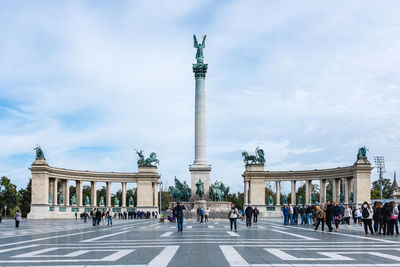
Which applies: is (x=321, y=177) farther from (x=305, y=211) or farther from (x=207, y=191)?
(x=305, y=211)

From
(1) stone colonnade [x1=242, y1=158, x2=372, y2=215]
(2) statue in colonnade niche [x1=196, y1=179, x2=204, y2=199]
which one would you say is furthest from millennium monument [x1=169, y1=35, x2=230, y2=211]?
(1) stone colonnade [x1=242, y1=158, x2=372, y2=215]

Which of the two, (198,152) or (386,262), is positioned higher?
(198,152)

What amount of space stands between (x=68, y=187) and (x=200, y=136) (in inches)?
1404

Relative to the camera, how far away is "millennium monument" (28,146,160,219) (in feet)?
288

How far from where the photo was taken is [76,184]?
9925 centimetres

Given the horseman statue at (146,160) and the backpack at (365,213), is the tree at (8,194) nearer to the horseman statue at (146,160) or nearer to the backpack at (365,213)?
the horseman statue at (146,160)

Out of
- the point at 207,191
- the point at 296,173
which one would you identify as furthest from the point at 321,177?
the point at 207,191

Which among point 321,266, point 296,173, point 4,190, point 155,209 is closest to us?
point 321,266

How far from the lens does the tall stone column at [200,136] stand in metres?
72.2

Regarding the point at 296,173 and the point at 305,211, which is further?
the point at 296,173

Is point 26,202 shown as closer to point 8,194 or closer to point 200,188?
point 8,194

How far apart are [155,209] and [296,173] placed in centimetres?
2992

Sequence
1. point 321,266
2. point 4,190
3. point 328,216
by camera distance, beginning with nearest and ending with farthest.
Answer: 1. point 321,266
2. point 328,216
3. point 4,190

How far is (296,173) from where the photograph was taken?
309ft
